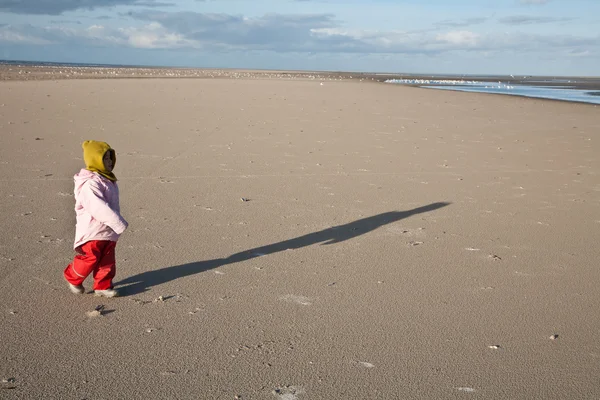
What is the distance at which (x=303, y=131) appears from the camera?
569 inches

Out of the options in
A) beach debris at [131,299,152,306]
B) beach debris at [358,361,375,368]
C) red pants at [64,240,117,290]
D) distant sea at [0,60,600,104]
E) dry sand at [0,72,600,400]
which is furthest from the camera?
distant sea at [0,60,600,104]

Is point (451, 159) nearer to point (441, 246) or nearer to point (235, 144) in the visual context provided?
point (235, 144)

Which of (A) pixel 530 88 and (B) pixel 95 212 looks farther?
(A) pixel 530 88

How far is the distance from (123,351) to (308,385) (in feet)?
3.79

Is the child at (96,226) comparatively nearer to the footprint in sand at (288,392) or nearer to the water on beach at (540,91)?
the footprint in sand at (288,392)

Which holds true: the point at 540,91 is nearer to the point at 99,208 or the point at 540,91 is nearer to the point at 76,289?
the point at 99,208

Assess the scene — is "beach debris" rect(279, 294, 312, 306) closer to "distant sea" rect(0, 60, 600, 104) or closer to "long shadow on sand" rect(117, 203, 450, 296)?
"long shadow on sand" rect(117, 203, 450, 296)

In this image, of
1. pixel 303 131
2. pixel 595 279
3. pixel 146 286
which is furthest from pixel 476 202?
pixel 303 131

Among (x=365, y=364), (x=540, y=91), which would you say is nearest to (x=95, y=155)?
(x=365, y=364)

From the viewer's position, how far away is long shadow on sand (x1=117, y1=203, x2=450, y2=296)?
4.88 meters

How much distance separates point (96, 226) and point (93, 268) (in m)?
0.31

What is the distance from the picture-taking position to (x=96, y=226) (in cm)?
461

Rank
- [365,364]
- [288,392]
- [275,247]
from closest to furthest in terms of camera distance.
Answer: [288,392] < [365,364] < [275,247]

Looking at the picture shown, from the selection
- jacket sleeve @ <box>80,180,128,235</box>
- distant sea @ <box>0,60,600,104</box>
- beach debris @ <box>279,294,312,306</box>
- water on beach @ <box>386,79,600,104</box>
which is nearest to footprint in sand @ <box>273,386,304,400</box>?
beach debris @ <box>279,294,312,306</box>
